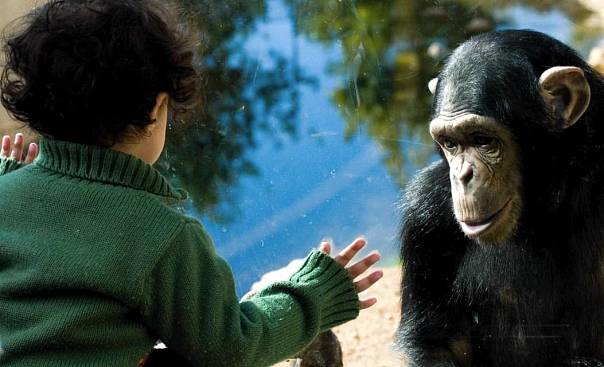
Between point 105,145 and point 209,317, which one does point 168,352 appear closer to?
point 209,317

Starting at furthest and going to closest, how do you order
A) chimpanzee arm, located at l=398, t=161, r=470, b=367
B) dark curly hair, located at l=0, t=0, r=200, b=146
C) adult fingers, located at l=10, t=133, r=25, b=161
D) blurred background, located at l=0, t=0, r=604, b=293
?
blurred background, located at l=0, t=0, r=604, b=293 → chimpanzee arm, located at l=398, t=161, r=470, b=367 → adult fingers, located at l=10, t=133, r=25, b=161 → dark curly hair, located at l=0, t=0, r=200, b=146

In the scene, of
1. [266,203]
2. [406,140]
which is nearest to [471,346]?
[406,140]

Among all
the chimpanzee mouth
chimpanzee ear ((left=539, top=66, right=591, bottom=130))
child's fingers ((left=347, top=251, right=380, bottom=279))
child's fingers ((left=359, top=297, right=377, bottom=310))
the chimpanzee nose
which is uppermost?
chimpanzee ear ((left=539, top=66, right=591, bottom=130))

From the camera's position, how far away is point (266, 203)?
5547mm

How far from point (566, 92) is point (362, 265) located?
135cm

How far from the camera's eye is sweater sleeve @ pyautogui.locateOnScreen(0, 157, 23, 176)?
3148mm

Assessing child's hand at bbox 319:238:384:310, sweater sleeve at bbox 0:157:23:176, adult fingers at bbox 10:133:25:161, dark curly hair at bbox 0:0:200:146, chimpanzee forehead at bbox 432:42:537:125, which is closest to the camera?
dark curly hair at bbox 0:0:200:146

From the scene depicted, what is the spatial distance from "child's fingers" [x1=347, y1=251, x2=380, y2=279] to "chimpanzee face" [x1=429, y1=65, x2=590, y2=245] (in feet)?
Answer: 2.46

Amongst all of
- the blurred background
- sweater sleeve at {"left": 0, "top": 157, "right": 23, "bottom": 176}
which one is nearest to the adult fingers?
sweater sleeve at {"left": 0, "top": 157, "right": 23, "bottom": 176}

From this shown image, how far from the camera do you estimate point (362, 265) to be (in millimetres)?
2830

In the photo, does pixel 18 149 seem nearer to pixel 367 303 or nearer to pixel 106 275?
pixel 106 275

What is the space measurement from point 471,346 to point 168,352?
189 centimetres

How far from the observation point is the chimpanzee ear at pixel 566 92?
3562 millimetres

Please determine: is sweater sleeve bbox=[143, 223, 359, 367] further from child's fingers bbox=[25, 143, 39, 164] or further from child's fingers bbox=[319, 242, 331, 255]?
child's fingers bbox=[25, 143, 39, 164]
